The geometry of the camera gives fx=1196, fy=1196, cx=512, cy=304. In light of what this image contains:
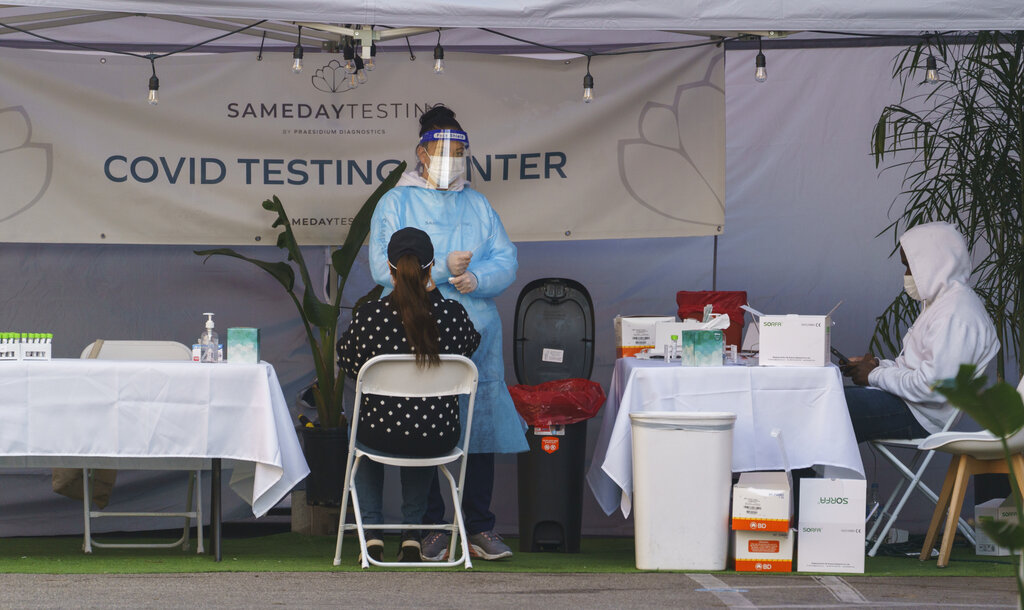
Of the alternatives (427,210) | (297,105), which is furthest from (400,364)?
(297,105)

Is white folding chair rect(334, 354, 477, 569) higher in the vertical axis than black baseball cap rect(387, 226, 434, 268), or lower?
lower

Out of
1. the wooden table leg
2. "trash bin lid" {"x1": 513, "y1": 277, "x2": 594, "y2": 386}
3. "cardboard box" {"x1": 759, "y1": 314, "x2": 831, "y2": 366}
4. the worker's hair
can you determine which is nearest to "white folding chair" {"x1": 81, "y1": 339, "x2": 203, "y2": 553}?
the wooden table leg

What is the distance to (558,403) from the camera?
4703 millimetres

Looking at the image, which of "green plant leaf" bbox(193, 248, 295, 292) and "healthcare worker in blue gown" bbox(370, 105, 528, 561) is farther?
"green plant leaf" bbox(193, 248, 295, 292)

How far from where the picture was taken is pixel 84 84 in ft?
18.3

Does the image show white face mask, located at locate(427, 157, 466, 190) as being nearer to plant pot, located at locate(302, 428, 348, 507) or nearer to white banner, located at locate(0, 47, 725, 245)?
white banner, located at locate(0, 47, 725, 245)

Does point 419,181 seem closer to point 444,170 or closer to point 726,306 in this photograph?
point 444,170

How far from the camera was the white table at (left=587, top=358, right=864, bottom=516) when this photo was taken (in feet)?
13.6

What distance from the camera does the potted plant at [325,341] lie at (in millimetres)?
5254

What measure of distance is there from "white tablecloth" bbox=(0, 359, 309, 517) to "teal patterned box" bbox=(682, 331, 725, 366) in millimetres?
1431

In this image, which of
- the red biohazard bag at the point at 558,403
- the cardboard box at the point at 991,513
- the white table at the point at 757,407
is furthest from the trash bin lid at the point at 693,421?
the cardboard box at the point at 991,513

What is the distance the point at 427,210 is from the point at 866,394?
182cm

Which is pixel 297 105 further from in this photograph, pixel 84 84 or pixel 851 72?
pixel 851 72

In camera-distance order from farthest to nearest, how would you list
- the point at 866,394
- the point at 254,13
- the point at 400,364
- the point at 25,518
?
the point at 25,518 → the point at 866,394 → the point at 400,364 → the point at 254,13
